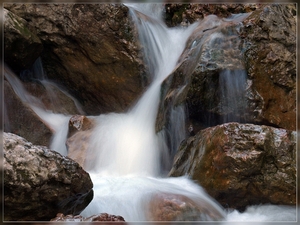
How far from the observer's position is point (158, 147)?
573cm

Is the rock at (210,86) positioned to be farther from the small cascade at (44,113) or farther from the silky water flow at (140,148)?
the small cascade at (44,113)

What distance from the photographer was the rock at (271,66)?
5.33 meters

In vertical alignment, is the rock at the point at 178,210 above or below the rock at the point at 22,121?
below

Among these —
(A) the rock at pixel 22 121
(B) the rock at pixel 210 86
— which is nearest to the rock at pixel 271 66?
(B) the rock at pixel 210 86

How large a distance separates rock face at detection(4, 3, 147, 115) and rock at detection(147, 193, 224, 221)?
13.1 ft

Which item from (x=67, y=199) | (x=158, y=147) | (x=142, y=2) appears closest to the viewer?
(x=67, y=199)

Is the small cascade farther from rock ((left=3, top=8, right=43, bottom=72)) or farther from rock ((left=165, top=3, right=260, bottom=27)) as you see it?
rock ((left=165, top=3, right=260, bottom=27))

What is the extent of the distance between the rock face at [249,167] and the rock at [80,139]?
2166 millimetres

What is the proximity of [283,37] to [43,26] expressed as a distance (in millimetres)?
4505

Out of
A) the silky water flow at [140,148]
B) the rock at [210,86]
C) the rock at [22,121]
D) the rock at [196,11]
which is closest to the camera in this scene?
the silky water flow at [140,148]

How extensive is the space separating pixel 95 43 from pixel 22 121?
7.11ft

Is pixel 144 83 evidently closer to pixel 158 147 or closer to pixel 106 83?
pixel 106 83

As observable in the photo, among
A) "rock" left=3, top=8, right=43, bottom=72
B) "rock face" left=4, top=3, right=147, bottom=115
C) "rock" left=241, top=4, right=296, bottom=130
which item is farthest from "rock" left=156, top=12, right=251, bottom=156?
"rock" left=3, top=8, right=43, bottom=72

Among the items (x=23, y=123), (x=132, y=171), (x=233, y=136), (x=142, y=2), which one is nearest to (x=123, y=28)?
(x=142, y=2)
